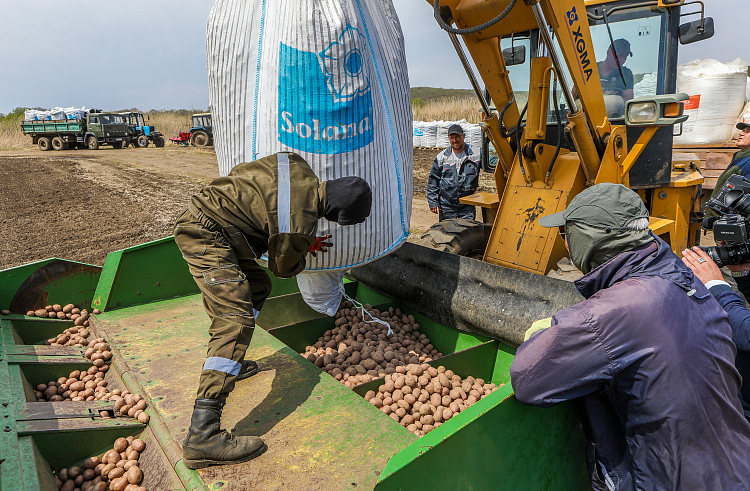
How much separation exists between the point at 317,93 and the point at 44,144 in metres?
30.0

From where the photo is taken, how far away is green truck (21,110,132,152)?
25.7m

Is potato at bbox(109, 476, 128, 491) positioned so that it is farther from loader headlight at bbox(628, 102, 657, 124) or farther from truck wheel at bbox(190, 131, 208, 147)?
truck wheel at bbox(190, 131, 208, 147)

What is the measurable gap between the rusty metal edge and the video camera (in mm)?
2332

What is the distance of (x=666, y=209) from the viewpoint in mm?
4078

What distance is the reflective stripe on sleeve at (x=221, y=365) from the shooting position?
6.44ft

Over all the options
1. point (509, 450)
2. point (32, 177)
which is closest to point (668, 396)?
point (509, 450)

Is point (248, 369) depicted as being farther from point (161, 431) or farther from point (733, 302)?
point (733, 302)

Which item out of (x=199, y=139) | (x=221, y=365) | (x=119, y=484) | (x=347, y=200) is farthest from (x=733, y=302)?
(x=199, y=139)

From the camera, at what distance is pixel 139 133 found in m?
28.2

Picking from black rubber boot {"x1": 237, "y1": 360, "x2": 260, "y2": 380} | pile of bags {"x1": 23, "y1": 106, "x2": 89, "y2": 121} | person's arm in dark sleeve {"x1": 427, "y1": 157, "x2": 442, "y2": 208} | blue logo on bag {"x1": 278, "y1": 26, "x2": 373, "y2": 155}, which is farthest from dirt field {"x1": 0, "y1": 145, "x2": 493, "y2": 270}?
pile of bags {"x1": 23, "y1": 106, "x2": 89, "y2": 121}

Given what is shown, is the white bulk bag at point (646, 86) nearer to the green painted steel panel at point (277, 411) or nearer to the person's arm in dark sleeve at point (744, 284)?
the person's arm in dark sleeve at point (744, 284)

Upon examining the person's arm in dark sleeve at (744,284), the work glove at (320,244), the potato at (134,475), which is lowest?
the potato at (134,475)

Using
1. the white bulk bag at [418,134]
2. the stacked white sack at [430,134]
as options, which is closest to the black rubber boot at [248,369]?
the stacked white sack at [430,134]

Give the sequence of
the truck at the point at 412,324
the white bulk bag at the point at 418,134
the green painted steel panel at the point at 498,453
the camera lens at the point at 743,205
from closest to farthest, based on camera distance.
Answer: the green painted steel panel at the point at 498,453 < the truck at the point at 412,324 < the camera lens at the point at 743,205 < the white bulk bag at the point at 418,134
